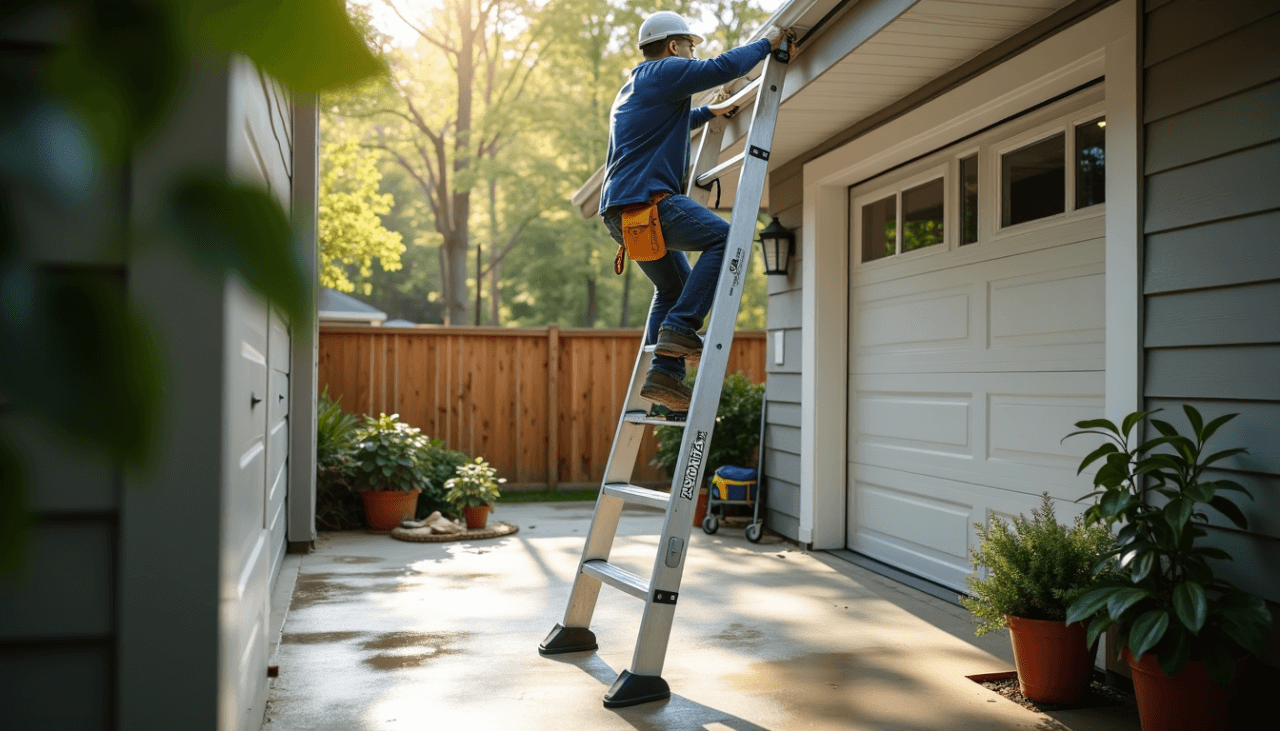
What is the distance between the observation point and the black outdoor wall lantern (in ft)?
18.7

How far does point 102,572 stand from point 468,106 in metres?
15.7

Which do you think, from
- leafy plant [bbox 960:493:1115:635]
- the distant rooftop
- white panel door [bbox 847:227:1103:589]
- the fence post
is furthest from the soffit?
the distant rooftop

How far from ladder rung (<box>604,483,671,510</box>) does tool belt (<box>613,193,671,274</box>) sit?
0.76m

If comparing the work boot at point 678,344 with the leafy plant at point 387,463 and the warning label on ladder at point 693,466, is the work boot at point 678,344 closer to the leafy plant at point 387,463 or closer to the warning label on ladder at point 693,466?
the warning label on ladder at point 693,466

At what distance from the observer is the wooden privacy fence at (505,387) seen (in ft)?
26.7

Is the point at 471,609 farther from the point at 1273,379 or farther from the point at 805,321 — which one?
the point at 1273,379

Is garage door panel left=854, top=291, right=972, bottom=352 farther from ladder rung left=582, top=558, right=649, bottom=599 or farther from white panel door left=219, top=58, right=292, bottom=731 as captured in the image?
white panel door left=219, top=58, right=292, bottom=731

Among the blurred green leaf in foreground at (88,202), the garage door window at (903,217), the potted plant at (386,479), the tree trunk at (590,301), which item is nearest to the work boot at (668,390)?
the garage door window at (903,217)

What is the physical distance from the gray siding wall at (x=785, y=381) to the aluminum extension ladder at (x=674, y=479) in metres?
2.10

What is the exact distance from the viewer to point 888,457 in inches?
197

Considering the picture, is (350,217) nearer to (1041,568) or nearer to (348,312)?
(348,312)

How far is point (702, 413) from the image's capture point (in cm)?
299

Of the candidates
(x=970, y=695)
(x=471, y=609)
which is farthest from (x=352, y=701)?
(x=970, y=695)

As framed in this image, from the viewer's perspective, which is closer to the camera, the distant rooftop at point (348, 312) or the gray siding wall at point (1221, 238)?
the gray siding wall at point (1221, 238)
